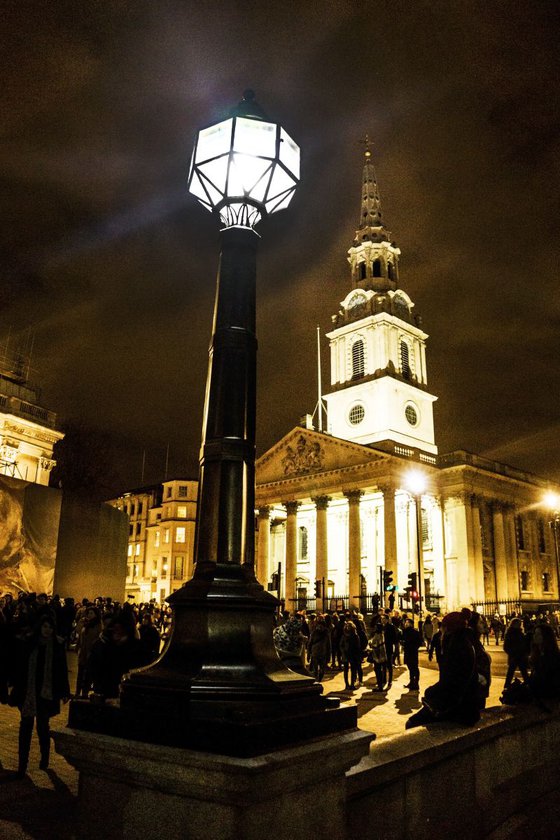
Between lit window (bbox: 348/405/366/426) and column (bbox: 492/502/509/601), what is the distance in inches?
532

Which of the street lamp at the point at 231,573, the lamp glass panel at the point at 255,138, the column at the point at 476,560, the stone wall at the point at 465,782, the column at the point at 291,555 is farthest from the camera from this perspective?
the column at the point at 291,555

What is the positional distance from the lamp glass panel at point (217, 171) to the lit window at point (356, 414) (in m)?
50.5

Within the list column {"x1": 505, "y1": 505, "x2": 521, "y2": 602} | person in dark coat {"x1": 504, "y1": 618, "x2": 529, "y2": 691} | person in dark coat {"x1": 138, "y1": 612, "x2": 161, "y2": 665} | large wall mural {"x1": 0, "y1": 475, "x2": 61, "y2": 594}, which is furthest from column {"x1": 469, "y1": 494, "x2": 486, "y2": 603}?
person in dark coat {"x1": 138, "y1": 612, "x2": 161, "y2": 665}

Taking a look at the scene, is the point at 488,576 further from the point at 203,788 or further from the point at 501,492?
the point at 203,788

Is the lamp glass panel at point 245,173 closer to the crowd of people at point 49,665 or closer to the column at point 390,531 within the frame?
the crowd of people at point 49,665

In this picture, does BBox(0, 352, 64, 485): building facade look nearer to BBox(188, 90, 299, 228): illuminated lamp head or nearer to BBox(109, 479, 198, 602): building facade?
BBox(109, 479, 198, 602): building facade

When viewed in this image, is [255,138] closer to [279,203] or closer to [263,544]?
[279,203]

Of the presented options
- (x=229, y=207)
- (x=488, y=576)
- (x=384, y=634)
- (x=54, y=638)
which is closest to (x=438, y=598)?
(x=488, y=576)

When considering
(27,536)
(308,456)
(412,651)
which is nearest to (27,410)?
(27,536)

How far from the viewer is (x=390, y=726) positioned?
33.6 ft

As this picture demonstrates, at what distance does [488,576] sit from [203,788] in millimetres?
49422

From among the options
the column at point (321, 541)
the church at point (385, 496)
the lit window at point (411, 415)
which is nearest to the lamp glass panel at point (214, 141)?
the church at point (385, 496)

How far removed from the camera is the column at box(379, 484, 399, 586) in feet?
135

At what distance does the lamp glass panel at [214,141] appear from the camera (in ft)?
15.2
